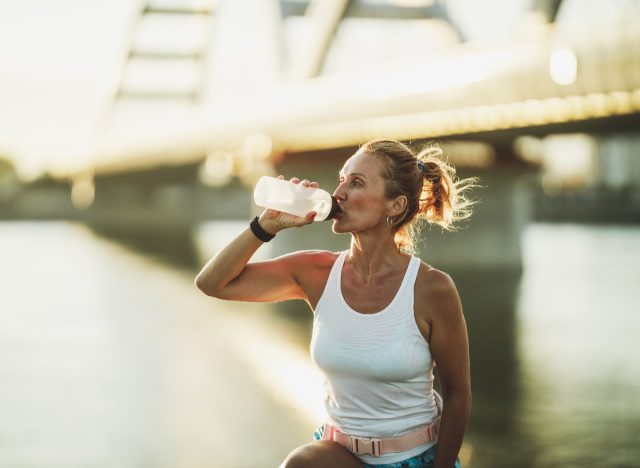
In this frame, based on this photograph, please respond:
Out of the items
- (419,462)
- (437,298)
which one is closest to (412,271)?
(437,298)

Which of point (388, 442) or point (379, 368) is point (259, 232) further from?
point (388, 442)

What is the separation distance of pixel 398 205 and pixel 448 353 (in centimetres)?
42

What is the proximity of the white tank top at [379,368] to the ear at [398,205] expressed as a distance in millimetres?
146

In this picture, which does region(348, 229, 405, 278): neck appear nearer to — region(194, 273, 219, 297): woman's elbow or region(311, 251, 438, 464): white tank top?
region(311, 251, 438, 464): white tank top

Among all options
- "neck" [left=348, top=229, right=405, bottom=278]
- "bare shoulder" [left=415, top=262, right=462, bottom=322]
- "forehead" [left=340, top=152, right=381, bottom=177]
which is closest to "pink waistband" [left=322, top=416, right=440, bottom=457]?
"bare shoulder" [left=415, top=262, right=462, bottom=322]

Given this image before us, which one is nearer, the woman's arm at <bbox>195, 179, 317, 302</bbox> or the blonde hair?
the blonde hair

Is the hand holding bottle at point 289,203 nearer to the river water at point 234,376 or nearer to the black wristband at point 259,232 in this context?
the black wristband at point 259,232

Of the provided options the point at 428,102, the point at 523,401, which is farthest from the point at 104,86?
the point at 523,401

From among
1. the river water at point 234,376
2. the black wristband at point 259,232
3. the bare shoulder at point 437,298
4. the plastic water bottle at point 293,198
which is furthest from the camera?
the river water at point 234,376

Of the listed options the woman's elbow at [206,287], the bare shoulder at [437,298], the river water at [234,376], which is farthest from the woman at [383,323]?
the river water at [234,376]

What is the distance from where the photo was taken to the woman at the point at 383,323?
2770 mm

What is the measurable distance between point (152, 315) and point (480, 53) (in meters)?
5.12

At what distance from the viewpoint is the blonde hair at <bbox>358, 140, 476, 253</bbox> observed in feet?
9.52

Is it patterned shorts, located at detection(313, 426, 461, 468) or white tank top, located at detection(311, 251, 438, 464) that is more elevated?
white tank top, located at detection(311, 251, 438, 464)
